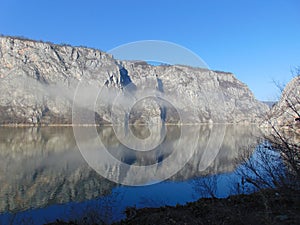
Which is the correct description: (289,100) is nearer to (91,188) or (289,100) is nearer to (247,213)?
(247,213)

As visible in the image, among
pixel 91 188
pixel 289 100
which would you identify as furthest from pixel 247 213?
pixel 91 188

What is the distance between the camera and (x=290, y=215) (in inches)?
292

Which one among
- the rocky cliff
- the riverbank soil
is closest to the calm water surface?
the riverbank soil

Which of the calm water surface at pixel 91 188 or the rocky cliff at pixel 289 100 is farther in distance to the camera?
the calm water surface at pixel 91 188

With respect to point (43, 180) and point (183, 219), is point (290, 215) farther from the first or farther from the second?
point (43, 180)

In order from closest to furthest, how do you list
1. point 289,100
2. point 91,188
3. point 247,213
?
point 289,100
point 247,213
point 91,188

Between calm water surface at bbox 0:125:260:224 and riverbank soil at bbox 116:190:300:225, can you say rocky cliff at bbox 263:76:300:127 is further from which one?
calm water surface at bbox 0:125:260:224

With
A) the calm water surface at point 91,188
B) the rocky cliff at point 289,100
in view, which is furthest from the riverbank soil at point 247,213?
the calm water surface at point 91,188

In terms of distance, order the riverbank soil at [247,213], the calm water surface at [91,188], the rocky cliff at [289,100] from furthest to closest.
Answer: the calm water surface at [91,188] < the riverbank soil at [247,213] < the rocky cliff at [289,100]

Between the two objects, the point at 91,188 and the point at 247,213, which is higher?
the point at 247,213

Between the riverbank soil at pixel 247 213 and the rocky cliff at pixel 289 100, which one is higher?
the rocky cliff at pixel 289 100

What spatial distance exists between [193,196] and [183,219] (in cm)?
774

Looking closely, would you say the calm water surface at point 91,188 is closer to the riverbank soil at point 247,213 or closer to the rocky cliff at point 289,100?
the riverbank soil at point 247,213

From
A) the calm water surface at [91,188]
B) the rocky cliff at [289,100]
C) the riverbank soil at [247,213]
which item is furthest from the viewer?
the calm water surface at [91,188]
